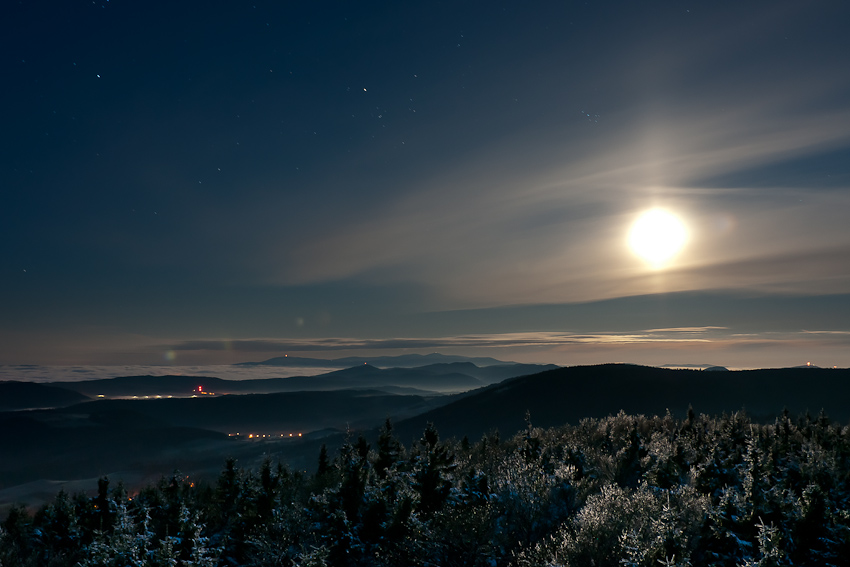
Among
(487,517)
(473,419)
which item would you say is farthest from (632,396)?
(487,517)

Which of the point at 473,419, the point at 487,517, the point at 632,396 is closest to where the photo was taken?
the point at 487,517

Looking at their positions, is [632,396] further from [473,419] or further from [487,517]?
[487,517]

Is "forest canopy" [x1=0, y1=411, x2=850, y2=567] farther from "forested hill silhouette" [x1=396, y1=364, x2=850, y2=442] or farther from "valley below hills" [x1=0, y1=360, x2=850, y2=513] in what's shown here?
"forested hill silhouette" [x1=396, y1=364, x2=850, y2=442]

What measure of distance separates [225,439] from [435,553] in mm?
157390

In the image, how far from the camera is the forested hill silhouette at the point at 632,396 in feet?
267

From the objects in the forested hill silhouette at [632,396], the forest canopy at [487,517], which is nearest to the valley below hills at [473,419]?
the forested hill silhouette at [632,396]

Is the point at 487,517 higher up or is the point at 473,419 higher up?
the point at 487,517

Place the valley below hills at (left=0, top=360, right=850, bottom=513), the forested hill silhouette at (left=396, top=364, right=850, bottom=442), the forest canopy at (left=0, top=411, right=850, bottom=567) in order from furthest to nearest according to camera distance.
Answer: the valley below hills at (left=0, top=360, right=850, bottom=513), the forested hill silhouette at (left=396, top=364, right=850, bottom=442), the forest canopy at (left=0, top=411, right=850, bottom=567)

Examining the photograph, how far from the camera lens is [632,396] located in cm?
9588

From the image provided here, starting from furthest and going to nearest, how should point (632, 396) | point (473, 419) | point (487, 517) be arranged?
point (473, 419) < point (632, 396) < point (487, 517)

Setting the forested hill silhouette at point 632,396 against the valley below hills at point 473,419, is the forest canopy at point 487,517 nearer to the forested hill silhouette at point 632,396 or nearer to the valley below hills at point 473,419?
the valley below hills at point 473,419

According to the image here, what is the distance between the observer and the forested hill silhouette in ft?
267

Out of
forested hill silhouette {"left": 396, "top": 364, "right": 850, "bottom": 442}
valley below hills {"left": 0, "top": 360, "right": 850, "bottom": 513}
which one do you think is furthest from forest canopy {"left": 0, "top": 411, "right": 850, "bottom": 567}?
forested hill silhouette {"left": 396, "top": 364, "right": 850, "bottom": 442}

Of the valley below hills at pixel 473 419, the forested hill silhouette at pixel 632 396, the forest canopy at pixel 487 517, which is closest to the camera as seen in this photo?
the forest canopy at pixel 487 517
